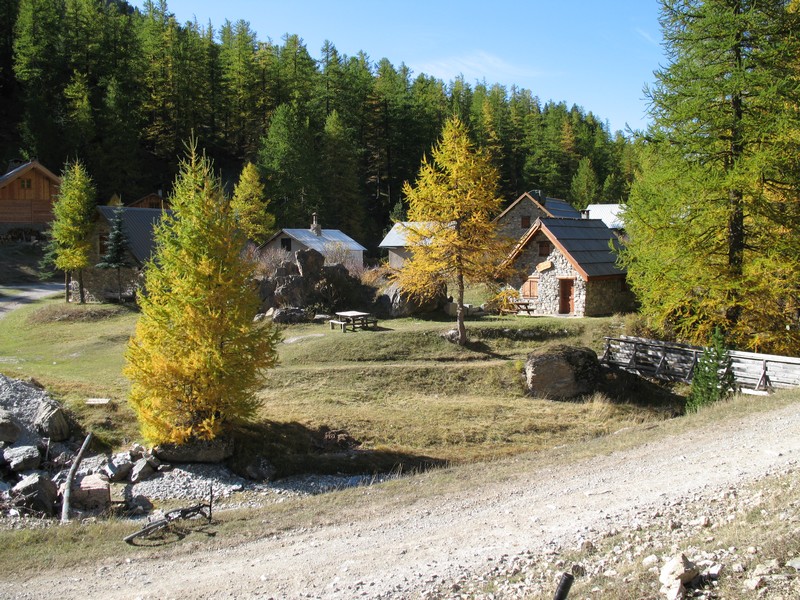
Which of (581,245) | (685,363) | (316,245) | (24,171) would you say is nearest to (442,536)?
(685,363)

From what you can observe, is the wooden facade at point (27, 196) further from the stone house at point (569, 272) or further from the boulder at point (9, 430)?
the boulder at point (9, 430)

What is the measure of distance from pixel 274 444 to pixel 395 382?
728 centimetres

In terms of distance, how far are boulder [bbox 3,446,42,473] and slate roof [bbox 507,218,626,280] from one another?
2211cm

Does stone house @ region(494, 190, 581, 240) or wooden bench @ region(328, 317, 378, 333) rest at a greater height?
stone house @ region(494, 190, 581, 240)

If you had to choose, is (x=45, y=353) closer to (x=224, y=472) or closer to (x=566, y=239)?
(x=224, y=472)

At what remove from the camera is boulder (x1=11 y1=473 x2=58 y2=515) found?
42.9 feet

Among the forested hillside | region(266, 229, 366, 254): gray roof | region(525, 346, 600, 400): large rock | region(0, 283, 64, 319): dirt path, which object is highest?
the forested hillside

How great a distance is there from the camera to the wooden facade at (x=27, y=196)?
181 ft

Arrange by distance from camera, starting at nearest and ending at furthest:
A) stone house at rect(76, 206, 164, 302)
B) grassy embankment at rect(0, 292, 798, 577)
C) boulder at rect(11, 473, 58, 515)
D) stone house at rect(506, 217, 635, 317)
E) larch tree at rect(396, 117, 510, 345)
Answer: grassy embankment at rect(0, 292, 798, 577) < boulder at rect(11, 473, 58, 515) < larch tree at rect(396, 117, 510, 345) < stone house at rect(506, 217, 635, 317) < stone house at rect(76, 206, 164, 302)

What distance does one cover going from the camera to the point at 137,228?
45.6 meters

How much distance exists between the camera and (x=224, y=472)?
54.5 ft

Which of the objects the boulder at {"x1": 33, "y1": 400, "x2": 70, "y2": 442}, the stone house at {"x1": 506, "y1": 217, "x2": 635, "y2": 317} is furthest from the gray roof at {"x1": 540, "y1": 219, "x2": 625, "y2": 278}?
the boulder at {"x1": 33, "y1": 400, "x2": 70, "y2": 442}

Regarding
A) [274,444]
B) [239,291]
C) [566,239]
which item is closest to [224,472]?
[274,444]

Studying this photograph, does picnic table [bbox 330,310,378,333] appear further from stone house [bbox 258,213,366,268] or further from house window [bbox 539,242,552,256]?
stone house [bbox 258,213,366,268]
